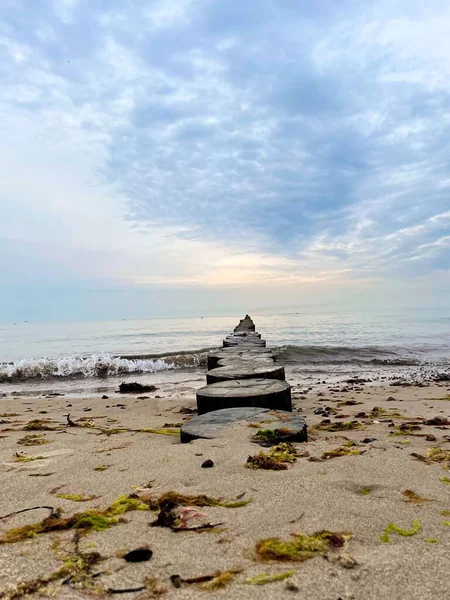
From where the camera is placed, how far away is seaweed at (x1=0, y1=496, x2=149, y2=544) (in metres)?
1.75

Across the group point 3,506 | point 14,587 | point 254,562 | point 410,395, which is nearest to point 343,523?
point 254,562

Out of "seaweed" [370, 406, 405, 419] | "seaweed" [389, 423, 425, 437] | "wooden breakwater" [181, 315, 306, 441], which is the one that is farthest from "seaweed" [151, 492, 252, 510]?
"seaweed" [370, 406, 405, 419]

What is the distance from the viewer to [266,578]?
1.40 metres

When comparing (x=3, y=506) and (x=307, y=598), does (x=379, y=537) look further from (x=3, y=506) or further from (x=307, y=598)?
(x=3, y=506)

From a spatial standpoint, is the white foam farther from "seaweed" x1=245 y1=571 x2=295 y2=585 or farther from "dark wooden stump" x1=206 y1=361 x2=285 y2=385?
"seaweed" x1=245 y1=571 x2=295 y2=585

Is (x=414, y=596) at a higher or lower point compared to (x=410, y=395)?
higher

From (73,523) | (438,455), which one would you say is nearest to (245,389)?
(438,455)

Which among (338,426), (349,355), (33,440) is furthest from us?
(349,355)

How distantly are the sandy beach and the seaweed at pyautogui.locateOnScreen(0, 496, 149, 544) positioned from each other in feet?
0.09

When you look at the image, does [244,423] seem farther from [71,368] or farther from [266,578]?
[71,368]

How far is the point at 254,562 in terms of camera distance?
59.2 inches

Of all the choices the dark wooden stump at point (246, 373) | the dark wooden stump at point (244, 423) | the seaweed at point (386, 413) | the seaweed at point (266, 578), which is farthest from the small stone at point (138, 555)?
the seaweed at point (386, 413)

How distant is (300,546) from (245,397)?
8.63 feet

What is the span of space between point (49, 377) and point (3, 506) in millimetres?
12224
